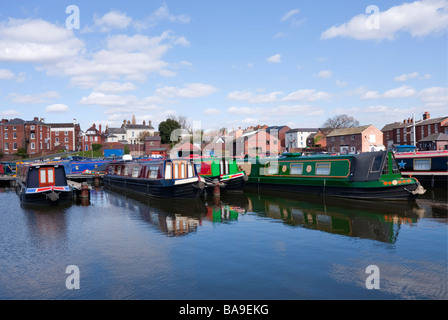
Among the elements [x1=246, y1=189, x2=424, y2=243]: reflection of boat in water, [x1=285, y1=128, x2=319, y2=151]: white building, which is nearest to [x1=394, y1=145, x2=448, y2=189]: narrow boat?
[x1=246, y1=189, x2=424, y2=243]: reflection of boat in water

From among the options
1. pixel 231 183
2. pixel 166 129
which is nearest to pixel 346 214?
pixel 231 183

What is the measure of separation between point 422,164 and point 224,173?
1559cm

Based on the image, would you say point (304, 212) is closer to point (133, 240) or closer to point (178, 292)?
point (133, 240)

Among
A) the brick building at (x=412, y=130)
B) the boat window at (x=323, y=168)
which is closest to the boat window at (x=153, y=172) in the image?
the boat window at (x=323, y=168)

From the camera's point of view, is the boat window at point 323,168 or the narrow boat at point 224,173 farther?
the narrow boat at point 224,173

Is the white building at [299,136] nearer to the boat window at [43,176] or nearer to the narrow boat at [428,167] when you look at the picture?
the narrow boat at [428,167]

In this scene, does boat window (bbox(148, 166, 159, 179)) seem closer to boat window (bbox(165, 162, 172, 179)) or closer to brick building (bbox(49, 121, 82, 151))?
boat window (bbox(165, 162, 172, 179))

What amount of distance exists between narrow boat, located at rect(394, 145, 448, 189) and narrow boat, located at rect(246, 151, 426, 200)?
7.24 meters

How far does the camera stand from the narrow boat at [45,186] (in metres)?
22.3

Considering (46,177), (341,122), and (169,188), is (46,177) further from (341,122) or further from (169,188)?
(341,122)

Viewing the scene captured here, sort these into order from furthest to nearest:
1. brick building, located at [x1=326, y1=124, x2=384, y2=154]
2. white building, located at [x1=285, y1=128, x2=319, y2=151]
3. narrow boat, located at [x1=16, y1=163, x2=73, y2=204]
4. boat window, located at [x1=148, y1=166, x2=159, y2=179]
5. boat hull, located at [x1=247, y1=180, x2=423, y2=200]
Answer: white building, located at [x1=285, y1=128, x2=319, y2=151], brick building, located at [x1=326, y1=124, x2=384, y2=154], boat window, located at [x1=148, y1=166, x2=159, y2=179], narrow boat, located at [x1=16, y1=163, x2=73, y2=204], boat hull, located at [x1=247, y1=180, x2=423, y2=200]

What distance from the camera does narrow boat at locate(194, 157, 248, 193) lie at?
89.2 feet

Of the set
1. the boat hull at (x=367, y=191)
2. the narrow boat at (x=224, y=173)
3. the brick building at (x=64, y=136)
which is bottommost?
the boat hull at (x=367, y=191)

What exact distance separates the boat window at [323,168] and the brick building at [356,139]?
133ft
